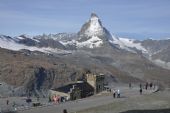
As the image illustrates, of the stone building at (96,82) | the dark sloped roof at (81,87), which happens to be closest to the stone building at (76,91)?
the dark sloped roof at (81,87)

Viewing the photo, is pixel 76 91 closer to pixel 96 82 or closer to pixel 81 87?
pixel 81 87

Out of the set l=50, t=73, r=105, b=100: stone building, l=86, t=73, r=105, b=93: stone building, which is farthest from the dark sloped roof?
l=86, t=73, r=105, b=93: stone building

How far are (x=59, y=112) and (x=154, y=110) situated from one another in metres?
13.7

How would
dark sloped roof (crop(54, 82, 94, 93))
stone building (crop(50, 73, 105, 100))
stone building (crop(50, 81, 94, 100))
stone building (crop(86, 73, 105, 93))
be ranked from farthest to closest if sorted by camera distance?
stone building (crop(86, 73, 105, 93)), dark sloped roof (crop(54, 82, 94, 93)), stone building (crop(50, 73, 105, 100)), stone building (crop(50, 81, 94, 100))

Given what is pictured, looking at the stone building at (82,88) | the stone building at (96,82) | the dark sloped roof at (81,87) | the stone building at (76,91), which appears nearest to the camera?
the stone building at (76,91)

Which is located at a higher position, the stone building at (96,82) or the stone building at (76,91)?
the stone building at (96,82)

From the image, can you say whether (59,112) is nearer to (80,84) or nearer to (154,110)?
(154,110)

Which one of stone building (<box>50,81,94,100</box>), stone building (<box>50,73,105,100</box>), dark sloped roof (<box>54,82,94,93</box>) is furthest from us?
dark sloped roof (<box>54,82,94,93</box>)

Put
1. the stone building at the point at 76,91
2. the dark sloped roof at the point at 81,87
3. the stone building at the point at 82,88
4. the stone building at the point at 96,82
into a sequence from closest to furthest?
the stone building at the point at 76,91
the stone building at the point at 82,88
the dark sloped roof at the point at 81,87
the stone building at the point at 96,82

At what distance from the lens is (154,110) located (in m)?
63.7

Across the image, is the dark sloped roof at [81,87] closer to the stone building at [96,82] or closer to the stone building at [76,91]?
the stone building at [76,91]

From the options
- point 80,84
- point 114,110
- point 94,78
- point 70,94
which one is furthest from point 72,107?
point 94,78

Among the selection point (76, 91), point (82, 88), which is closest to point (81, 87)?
point (82, 88)

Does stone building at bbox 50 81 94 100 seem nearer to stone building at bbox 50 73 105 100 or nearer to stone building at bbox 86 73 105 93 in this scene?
stone building at bbox 50 73 105 100
